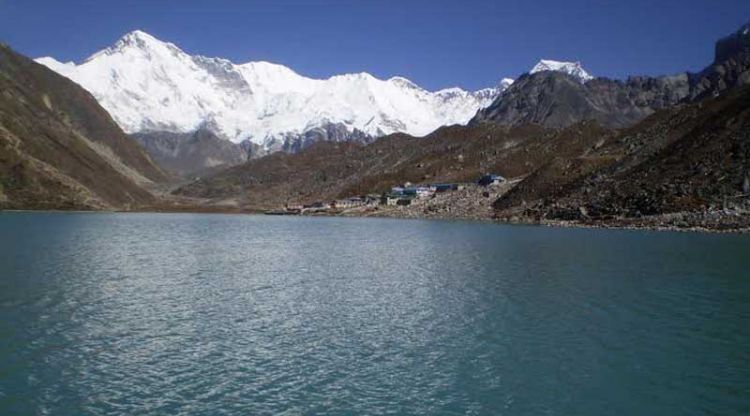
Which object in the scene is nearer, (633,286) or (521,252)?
(633,286)

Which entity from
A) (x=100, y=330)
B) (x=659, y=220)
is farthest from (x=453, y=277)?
(x=659, y=220)

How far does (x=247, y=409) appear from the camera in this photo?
24.3 meters

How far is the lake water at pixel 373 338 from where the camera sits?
2569 centimetres

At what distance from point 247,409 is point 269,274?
36772 mm

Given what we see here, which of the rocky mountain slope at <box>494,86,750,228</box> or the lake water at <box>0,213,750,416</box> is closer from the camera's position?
the lake water at <box>0,213,750,416</box>

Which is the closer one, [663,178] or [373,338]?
[373,338]

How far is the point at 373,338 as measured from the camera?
34969 millimetres

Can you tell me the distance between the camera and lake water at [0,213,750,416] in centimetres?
2569

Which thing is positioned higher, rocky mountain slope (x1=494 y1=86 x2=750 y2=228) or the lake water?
rocky mountain slope (x1=494 y1=86 x2=750 y2=228)

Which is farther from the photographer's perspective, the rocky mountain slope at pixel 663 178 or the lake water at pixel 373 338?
the rocky mountain slope at pixel 663 178

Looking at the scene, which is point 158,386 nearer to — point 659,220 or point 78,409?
point 78,409

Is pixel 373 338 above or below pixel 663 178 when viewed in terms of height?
below

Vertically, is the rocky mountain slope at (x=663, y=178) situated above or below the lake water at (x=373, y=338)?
above

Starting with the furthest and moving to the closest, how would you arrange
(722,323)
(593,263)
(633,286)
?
(593,263) → (633,286) → (722,323)
